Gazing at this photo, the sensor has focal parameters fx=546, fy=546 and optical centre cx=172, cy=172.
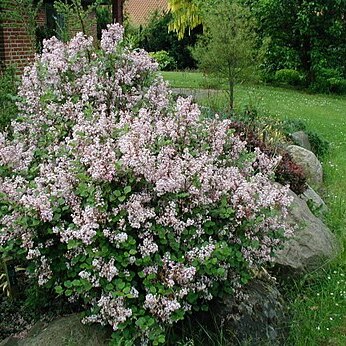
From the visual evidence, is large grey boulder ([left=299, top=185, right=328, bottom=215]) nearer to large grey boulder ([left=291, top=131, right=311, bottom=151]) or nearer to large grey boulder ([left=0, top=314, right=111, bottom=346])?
large grey boulder ([left=291, top=131, right=311, bottom=151])

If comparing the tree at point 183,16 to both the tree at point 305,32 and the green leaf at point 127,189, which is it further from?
the green leaf at point 127,189

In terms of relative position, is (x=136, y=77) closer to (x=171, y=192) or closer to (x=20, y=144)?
(x=20, y=144)

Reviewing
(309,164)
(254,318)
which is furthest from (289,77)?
(254,318)

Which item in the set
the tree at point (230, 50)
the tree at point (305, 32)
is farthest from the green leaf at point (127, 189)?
the tree at point (305, 32)

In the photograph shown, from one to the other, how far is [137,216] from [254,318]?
1081 mm

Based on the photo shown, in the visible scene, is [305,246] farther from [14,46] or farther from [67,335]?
[14,46]

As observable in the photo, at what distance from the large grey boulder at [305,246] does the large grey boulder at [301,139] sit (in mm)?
3230

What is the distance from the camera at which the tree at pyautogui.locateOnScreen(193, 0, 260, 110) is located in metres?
9.22

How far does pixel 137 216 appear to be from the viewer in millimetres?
2576

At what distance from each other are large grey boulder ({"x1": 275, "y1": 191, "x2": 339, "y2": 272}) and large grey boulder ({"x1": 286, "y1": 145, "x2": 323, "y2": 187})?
1.92 metres

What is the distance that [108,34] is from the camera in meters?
3.66

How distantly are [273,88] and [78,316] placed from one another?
49.3 ft

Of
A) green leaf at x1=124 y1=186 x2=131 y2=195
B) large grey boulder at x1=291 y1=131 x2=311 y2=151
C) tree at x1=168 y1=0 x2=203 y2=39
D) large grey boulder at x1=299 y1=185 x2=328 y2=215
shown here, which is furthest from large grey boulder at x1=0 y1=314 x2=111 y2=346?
tree at x1=168 y1=0 x2=203 y2=39

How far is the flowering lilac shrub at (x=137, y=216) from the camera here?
2.57 m
